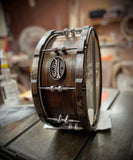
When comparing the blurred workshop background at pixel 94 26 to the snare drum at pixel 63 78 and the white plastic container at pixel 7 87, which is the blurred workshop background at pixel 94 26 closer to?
the white plastic container at pixel 7 87

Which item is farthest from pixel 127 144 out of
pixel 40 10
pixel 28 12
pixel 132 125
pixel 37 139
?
pixel 28 12

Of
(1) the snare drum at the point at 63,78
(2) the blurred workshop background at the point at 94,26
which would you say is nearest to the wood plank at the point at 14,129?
(1) the snare drum at the point at 63,78

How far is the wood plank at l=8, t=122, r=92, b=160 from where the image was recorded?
729mm

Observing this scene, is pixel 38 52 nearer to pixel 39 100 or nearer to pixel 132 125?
pixel 39 100

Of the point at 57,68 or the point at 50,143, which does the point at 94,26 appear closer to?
the point at 57,68

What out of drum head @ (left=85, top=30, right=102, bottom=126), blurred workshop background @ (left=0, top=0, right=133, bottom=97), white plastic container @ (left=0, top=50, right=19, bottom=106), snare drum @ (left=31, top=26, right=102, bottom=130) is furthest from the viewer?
blurred workshop background @ (left=0, top=0, right=133, bottom=97)

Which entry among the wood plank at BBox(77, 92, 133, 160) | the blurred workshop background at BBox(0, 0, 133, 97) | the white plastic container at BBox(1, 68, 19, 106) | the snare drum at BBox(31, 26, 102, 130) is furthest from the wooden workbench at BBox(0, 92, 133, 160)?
the blurred workshop background at BBox(0, 0, 133, 97)

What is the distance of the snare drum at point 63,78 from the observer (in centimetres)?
68

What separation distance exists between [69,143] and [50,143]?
12cm

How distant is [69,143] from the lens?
0.80 meters

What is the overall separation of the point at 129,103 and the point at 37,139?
0.88m

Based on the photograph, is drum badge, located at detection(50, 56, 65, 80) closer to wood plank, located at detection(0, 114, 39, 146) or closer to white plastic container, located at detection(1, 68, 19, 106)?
wood plank, located at detection(0, 114, 39, 146)

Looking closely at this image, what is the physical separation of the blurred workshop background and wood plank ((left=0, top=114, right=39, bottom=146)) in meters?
1.55

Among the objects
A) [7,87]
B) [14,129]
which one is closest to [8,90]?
[7,87]
